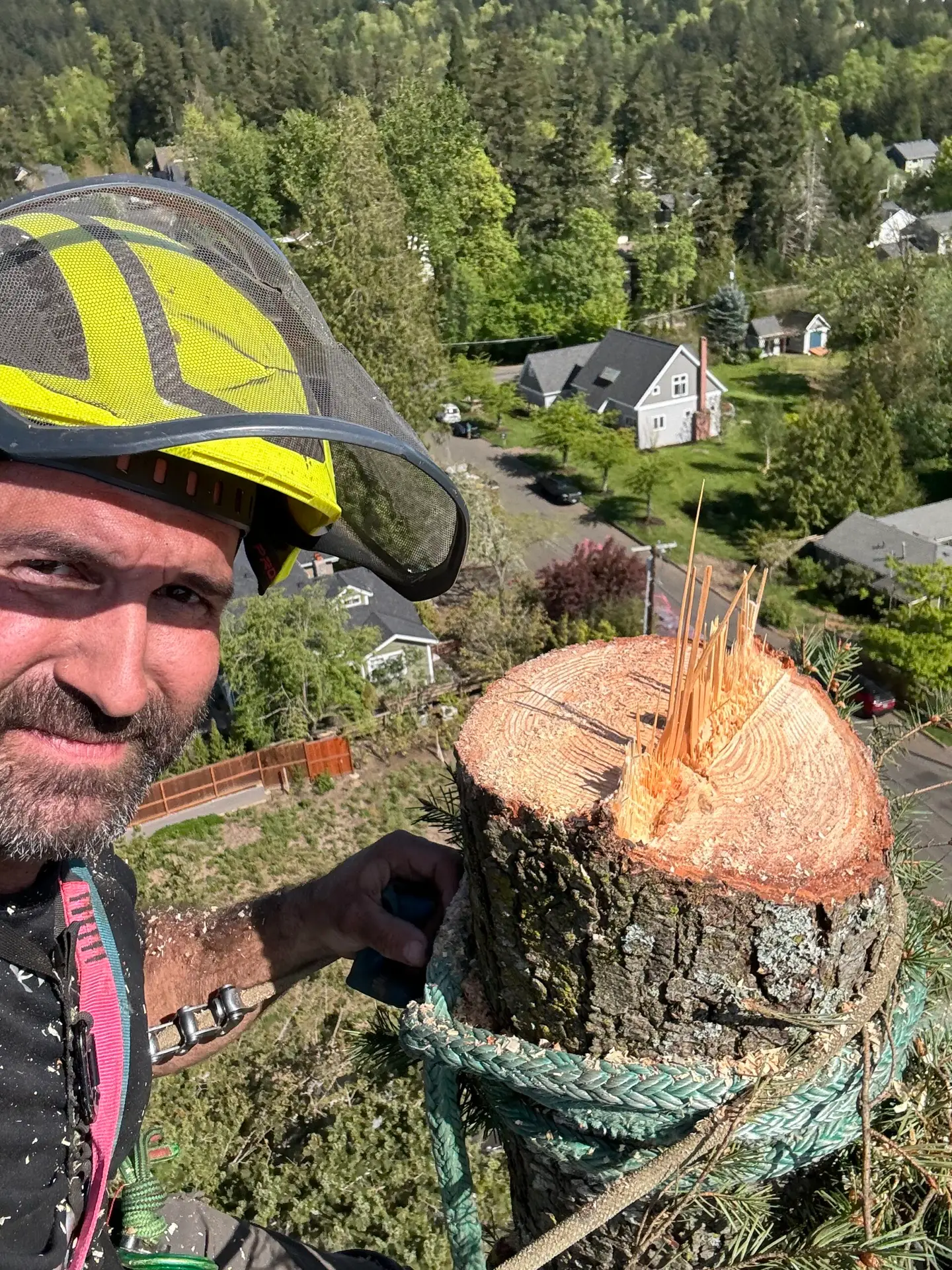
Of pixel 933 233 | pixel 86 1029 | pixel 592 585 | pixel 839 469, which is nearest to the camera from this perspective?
pixel 86 1029

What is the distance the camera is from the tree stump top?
1.80 meters

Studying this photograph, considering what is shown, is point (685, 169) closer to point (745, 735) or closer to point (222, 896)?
point (222, 896)

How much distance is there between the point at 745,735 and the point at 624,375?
2980cm

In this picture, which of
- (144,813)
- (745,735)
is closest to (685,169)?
(144,813)

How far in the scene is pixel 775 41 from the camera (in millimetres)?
88312

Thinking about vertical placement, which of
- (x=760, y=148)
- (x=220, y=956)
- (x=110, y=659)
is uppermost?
(x=110, y=659)

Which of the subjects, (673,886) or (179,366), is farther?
(673,886)

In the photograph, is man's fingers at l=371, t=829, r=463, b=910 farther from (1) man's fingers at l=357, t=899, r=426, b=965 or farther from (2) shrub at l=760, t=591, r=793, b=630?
(2) shrub at l=760, t=591, r=793, b=630

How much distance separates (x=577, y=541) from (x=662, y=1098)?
22862 millimetres

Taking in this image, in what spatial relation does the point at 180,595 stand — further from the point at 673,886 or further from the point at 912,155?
the point at 912,155

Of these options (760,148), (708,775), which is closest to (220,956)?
(708,775)

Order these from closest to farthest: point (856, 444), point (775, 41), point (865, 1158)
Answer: point (865, 1158)
point (856, 444)
point (775, 41)

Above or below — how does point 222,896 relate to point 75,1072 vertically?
below

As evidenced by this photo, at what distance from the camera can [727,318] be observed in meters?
37.2
